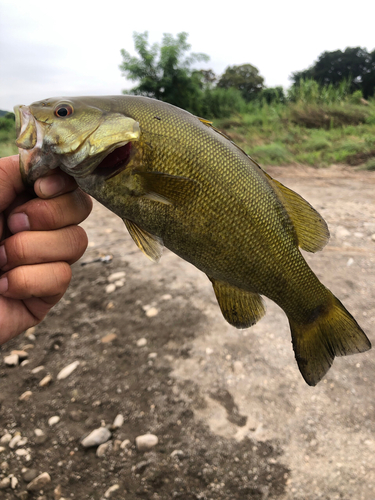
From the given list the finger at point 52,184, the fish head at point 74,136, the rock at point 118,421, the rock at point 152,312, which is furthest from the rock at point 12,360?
the fish head at point 74,136

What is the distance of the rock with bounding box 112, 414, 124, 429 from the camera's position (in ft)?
8.41

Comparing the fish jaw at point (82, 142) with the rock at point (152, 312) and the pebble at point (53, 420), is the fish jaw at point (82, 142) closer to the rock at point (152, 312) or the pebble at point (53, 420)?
the pebble at point (53, 420)

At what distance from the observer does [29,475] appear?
2264mm

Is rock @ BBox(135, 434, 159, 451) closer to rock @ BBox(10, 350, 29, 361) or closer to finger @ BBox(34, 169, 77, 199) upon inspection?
rock @ BBox(10, 350, 29, 361)

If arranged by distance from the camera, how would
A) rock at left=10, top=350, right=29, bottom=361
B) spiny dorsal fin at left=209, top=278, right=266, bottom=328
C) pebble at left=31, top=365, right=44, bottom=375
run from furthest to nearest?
1. rock at left=10, top=350, right=29, bottom=361
2. pebble at left=31, top=365, right=44, bottom=375
3. spiny dorsal fin at left=209, top=278, right=266, bottom=328

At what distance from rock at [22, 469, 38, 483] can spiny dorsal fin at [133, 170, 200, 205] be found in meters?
2.17

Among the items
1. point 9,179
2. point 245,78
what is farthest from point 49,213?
point 245,78

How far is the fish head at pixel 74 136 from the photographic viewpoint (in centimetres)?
111

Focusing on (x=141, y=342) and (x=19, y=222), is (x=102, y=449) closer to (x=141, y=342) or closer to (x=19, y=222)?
(x=141, y=342)

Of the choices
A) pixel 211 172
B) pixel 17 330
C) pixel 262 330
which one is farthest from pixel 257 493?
pixel 211 172

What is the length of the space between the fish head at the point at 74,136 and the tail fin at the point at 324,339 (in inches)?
36.8

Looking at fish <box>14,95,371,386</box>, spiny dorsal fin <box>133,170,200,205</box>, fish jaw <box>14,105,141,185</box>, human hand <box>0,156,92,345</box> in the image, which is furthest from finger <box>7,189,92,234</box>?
spiny dorsal fin <box>133,170,200,205</box>

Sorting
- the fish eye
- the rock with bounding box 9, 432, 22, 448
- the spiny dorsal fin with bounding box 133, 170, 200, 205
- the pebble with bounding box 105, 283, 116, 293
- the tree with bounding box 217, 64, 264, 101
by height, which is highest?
the tree with bounding box 217, 64, 264, 101

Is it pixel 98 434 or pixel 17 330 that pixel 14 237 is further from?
pixel 98 434
